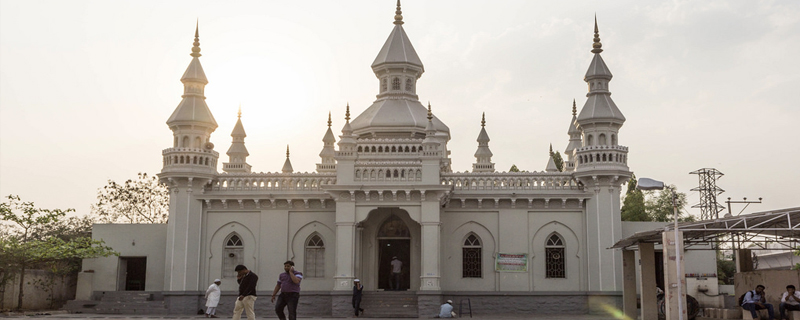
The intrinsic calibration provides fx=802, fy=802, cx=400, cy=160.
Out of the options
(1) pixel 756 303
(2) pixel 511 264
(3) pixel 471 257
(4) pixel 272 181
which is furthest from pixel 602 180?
(4) pixel 272 181

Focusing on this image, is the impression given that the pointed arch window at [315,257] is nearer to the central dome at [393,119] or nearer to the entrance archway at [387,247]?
the entrance archway at [387,247]

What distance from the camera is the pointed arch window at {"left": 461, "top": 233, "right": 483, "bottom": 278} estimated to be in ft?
101

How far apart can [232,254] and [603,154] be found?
14918 millimetres

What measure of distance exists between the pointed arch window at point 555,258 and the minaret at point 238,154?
18.1m

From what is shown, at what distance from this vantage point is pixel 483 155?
141 feet

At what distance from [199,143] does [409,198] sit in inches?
358

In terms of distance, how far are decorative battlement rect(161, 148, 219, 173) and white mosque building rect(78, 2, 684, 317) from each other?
5cm

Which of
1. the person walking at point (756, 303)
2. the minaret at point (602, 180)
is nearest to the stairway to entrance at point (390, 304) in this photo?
the minaret at point (602, 180)

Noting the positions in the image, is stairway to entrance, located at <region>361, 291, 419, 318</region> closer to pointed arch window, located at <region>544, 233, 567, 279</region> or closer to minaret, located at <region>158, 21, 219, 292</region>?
pointed arch window, located at <region>544, 233, 567, 279</region>

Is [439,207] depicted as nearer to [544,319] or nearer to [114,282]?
[544,319]

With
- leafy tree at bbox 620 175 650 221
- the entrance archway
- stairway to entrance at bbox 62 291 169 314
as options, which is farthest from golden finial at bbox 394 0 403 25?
A: leafy tree at bbox 620 175 650 221

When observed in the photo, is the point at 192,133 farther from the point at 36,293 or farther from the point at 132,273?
the point at 36,293

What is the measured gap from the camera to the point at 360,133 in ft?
111

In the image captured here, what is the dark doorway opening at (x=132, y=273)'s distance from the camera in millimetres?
33031
